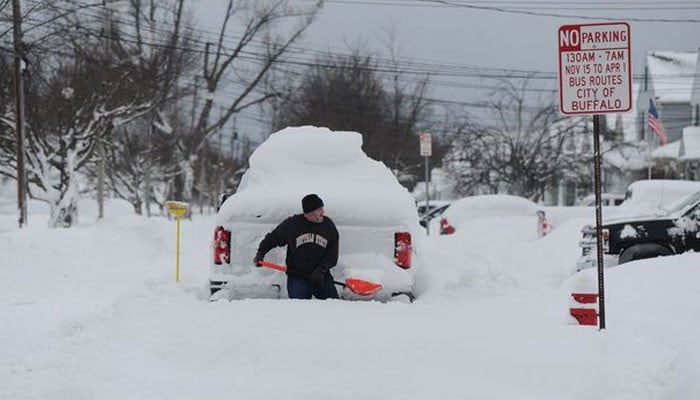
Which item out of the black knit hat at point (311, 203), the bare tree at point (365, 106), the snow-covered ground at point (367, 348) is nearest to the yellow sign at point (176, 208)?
the snow-covered ground at point (367, 348)

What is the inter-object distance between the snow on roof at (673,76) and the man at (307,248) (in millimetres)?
46934

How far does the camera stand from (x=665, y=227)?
11406 millimetres

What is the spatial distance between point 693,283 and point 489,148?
30745 mm

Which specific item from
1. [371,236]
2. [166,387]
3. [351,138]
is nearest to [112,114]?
[351,138]

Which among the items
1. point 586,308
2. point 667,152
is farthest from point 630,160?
point 586,308

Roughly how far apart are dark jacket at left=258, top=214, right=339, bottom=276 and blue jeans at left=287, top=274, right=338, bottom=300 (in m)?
0.07

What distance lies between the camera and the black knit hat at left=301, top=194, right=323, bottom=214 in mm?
7043

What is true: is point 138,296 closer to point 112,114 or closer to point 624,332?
point 624,332

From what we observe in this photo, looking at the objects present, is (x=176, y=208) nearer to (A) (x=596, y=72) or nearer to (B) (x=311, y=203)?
(B) (x=311, y=203)

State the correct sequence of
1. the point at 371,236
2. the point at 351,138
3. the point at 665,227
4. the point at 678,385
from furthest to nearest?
the point at 665,227, the point at 351,138, the point at 371,236, the point at 678,385

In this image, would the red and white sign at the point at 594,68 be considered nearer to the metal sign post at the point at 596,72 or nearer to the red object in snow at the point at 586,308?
the metal sign post at the point at 596,72

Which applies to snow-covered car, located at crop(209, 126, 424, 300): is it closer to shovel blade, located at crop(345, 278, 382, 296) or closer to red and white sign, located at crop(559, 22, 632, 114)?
shovel blade, located at crop(345, 278, 382, 296)

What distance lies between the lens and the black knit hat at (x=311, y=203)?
704cm

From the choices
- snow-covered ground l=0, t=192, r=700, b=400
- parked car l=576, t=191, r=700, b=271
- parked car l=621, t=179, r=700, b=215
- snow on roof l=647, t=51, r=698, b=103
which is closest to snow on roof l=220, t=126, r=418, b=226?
snow-covered ground l=0, t=192, r=700, b=400
